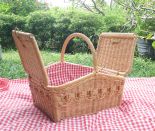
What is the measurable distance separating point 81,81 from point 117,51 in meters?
0.65

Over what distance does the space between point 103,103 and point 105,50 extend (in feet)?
2.05

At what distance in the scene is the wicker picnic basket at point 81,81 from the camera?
8.23ft

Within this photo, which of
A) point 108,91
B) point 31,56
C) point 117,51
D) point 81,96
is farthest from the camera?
point 117,51

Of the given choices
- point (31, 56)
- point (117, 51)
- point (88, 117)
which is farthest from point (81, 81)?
point (117, 51)

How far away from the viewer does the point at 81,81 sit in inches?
102

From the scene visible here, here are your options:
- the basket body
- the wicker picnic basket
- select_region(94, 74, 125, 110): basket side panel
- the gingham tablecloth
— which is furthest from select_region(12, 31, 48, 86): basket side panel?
select_region(94, 74, 125, 110): basket side panel

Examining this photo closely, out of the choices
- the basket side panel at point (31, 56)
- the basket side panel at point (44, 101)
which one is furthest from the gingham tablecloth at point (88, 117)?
the basket side panel at point (31, 56)

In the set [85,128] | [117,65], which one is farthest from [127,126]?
[117,65]

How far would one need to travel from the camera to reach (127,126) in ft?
8.02

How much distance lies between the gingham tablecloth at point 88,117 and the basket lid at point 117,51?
0.33 metres

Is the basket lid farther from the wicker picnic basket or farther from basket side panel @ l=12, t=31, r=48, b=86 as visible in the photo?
basket side panel @ l=12, t=31, r=48, b=86

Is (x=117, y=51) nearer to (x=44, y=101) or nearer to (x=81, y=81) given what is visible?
(x=81, y=81)

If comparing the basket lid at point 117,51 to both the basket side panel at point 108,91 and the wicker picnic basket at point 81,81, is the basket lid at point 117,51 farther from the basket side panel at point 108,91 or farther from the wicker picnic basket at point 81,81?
the basket side panel at point 108,91

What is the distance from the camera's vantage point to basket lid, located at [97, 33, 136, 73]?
2926 millimetres
